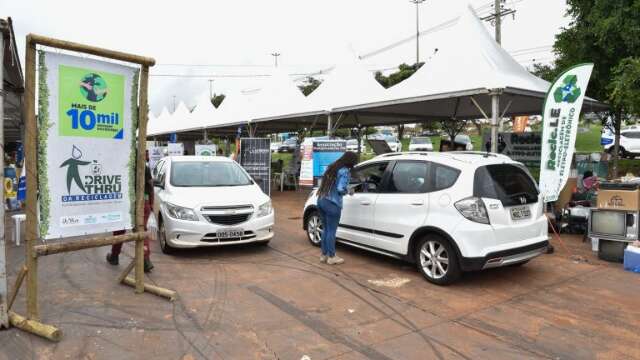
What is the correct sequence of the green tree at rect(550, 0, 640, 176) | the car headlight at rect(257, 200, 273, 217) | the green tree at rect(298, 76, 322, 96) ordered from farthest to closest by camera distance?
the green tree at rect(298, 76, 322, 96) < the green tree at rect(550, 0, 640, 176) < the car headlight at rect(257, 200, 273, 217)

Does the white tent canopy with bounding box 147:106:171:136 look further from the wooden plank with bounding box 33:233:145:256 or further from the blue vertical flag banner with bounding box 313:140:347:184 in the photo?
the wooden plank with bounding box 33:233:145:256

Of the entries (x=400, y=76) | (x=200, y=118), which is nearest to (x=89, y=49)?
(x=200, y=118)

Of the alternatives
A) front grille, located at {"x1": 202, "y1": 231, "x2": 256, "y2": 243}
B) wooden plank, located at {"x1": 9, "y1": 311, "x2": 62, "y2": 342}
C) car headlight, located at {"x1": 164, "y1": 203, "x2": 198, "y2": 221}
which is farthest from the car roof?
wooden plank, located at {"x1": 9, "y1": 311, "x2": 62, "y2": 342}

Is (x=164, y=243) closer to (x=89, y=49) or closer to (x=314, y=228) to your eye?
(x=314, y=228)

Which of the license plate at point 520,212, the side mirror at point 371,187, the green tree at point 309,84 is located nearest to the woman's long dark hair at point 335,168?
the side mirror at point 371,187

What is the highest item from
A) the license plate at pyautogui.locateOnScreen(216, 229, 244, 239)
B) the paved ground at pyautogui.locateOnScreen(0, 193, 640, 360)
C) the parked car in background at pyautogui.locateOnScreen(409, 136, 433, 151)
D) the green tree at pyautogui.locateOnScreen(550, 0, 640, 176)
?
the green tree at pyautogui.locateOnScreen(550, 0, 640, 176)

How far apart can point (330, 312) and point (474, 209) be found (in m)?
2.06

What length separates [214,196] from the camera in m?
7.00

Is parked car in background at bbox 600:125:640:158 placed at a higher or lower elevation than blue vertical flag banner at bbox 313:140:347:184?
higher

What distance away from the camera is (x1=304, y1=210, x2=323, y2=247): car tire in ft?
24.9

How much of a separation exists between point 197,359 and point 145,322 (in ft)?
3.25

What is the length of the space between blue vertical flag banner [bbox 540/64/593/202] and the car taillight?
246cm

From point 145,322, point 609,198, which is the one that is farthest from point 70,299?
point 609,198

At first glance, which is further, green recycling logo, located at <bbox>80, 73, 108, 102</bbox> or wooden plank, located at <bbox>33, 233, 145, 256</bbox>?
green recycling logo, located at <bbox>80, 73, 108, 102</bbox>
